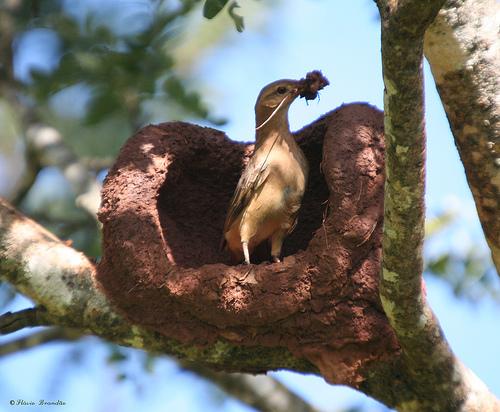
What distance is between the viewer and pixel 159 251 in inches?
234

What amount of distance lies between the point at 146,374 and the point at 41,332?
98 centimetres

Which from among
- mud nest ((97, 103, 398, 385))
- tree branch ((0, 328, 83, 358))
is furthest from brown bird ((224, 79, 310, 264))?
tree branch ((0, 328, 83, 358))

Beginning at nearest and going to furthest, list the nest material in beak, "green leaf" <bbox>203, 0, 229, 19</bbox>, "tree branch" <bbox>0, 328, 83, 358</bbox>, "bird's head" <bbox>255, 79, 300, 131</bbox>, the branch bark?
the branch bark < "green leaf" <bbox>203, 0, 229, 19</bbox> < the nest material in beak < "bird's head" <bbox>255, 79, 300, 131</bbox> < "tree branch" <bbox>0, 328, 83, 358</bbox>

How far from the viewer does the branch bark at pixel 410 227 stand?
13.4 ft

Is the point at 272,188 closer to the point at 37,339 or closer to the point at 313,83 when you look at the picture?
the point at 313,83

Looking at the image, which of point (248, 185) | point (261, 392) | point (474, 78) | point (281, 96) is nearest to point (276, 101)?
point (281, 96)

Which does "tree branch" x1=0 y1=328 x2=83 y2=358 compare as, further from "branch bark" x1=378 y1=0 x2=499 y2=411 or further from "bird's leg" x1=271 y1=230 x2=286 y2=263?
"branch bark" x1=378 y1=0 x2=499 y2=411

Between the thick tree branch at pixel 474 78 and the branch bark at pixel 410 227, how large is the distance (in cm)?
60

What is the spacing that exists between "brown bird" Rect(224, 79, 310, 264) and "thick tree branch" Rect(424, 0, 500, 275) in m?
1.65

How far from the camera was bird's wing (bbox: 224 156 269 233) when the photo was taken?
21.5ft

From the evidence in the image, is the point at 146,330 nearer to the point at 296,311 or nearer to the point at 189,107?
the point at 296,311

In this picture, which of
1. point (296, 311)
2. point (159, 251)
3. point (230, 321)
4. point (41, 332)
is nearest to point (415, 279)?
point (296, 311)

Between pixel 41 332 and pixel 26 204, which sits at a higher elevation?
pixel 26 204

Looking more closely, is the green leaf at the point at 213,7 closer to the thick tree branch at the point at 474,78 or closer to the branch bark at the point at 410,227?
the branch bark at the point at 410,227
